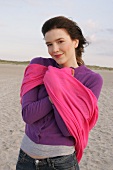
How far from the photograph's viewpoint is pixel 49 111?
1788 mm

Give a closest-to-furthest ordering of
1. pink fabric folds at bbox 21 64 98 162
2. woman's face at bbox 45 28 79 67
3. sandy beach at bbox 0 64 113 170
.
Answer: pink fabric folds at bbox 21 64 98 162 → woman's face at bbox 45 28 79 67 → sandy beach at bbox 0 64 113 170

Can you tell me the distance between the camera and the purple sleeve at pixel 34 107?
5.78 ft

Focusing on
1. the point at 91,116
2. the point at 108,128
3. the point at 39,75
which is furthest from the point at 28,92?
the point at 108,128

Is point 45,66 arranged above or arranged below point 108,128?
above

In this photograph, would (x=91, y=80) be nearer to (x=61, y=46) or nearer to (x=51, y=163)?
(x=61, y=46)

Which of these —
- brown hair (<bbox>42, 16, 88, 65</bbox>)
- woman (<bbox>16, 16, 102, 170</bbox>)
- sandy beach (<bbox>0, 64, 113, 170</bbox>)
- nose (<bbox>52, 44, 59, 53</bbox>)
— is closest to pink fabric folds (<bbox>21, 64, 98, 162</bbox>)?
woman (<bbox>16, 16, 102, 170</bbox>)

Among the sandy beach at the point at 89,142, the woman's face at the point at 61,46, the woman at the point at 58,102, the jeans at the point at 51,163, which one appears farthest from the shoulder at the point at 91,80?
the sandy beach at the point at 89,142

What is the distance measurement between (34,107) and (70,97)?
207 millimetres

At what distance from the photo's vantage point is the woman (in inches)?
68.9

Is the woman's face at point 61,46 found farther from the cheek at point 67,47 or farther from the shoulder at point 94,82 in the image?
the shoulder at point 94,82

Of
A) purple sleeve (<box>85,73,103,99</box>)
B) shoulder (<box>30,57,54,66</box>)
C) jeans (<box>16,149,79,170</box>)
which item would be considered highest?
shoulder (<box>30,57,54,66</box>)

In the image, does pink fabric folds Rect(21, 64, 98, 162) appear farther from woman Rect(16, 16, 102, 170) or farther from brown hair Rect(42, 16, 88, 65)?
brown hair Rect(42, 16, 88, 65)

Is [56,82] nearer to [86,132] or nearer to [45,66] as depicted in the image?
[45,66]

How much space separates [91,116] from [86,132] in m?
0.09
